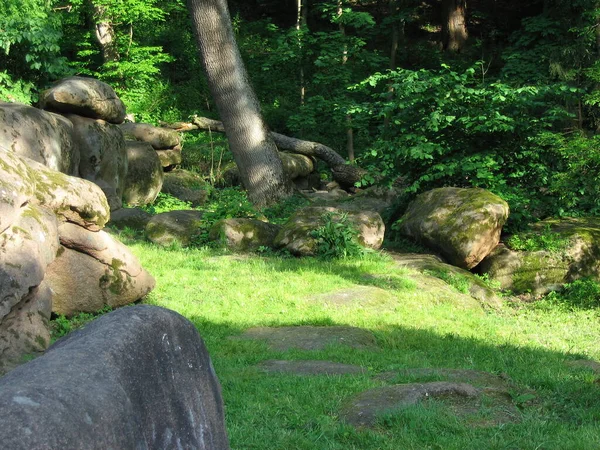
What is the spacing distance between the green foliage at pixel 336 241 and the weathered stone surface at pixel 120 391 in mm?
8921

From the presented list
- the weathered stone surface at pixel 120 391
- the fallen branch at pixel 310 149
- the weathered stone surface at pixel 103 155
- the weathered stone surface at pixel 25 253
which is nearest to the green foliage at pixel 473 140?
the weathered stone surface at pixel 103 155

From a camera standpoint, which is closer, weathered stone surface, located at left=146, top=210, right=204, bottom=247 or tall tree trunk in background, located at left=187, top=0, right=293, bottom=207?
weathered stone surface, located at left=146, top=210, right=204, bottom=247

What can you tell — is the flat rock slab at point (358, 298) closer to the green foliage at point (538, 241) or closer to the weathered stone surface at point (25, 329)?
the green foliage at point (538, 241)

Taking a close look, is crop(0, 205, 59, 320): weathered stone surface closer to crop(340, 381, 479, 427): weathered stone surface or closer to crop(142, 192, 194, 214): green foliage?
crop(340, 381, 479, 427): weathered stone surface

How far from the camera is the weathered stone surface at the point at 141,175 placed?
61.3 ft

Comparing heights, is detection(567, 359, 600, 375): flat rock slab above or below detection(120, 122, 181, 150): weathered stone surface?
below

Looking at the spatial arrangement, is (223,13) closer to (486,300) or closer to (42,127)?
(42,127)

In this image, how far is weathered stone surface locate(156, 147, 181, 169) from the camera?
22.1 m

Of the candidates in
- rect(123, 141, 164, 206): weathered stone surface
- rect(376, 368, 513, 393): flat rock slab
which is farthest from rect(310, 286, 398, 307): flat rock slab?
rect(123, 141, 164, 206): weathered stone surface

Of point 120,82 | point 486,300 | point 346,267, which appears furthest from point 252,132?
point 120,82

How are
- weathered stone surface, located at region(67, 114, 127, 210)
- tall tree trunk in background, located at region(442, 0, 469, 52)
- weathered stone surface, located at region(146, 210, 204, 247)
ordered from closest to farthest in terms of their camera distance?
weathered stone surface, located at region(146, 210, 204, 247) → weathered stone surface, located at region(67, 114, 127, 210) → tall tree trunk in background, located at region(442, 0, 469, 52)

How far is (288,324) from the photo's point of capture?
9336mm

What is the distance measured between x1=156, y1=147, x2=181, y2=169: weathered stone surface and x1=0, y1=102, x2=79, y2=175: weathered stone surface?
6.67m

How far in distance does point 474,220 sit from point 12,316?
772 cm
